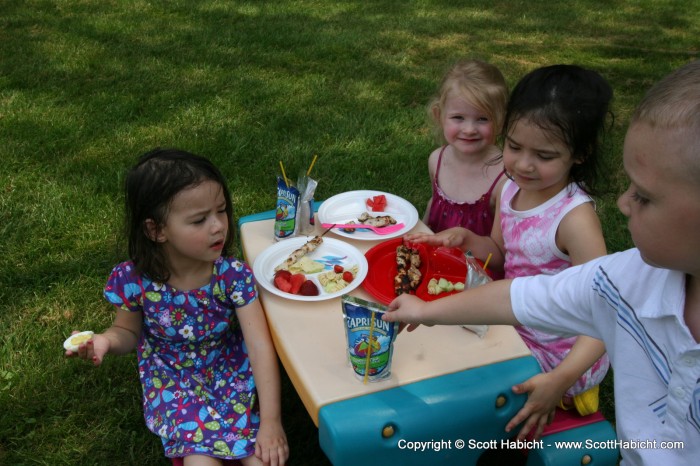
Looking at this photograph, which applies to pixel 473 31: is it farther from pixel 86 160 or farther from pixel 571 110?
pixel 571 110

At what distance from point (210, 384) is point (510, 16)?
661 centimetres

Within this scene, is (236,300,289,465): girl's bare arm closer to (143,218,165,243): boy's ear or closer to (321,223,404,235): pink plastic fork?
(143,218,165,243): boy's ear

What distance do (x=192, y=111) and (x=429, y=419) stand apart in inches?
144

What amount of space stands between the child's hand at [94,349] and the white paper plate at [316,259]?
0.51m

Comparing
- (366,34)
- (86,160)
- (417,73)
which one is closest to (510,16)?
(366,34)

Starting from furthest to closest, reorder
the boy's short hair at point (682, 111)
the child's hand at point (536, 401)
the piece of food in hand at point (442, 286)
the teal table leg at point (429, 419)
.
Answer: the piece of food in hand at point (442, 286)
the child's hand at point (536, 401)
the teal table leg at point (429, 419)
the boy's short hair at point (682, 111)

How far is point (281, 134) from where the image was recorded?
14.6ft

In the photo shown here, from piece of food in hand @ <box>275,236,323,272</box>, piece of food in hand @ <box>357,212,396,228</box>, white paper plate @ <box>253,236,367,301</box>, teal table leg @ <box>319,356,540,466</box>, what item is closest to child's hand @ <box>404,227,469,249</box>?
piece of food in hand @ <box>357,212,396,228</box>

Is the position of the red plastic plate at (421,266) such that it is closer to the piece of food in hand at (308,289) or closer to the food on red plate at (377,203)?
the piece of food in hand at (308,289)

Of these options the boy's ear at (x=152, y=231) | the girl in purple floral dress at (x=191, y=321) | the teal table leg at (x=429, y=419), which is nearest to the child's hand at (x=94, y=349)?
the girl in purple floral dress at (x=191, y=321)

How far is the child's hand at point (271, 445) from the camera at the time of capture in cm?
184

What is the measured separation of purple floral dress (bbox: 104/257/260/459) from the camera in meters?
1.91

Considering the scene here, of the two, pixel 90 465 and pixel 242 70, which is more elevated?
pixel 242 70

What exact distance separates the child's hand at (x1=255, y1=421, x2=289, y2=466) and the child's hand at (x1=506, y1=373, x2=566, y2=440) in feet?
2.23
